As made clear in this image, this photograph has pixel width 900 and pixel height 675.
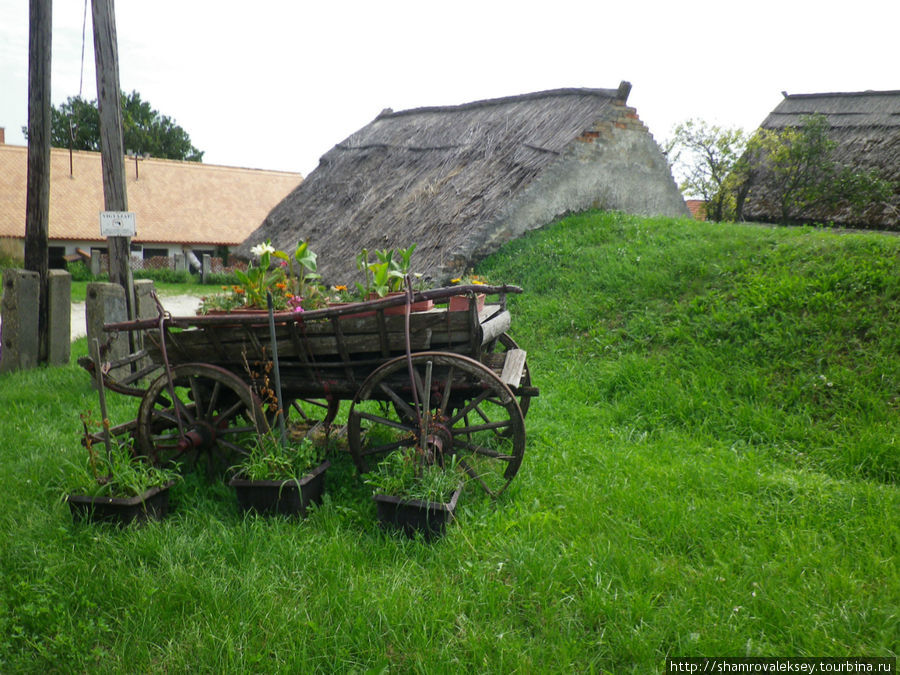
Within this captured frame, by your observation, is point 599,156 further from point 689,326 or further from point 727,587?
point 727,587

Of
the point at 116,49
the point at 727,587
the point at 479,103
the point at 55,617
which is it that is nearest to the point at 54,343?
the point at 116,49

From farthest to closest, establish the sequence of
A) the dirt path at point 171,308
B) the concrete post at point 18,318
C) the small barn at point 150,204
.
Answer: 1. the small barn at point 150,204
2. the dirt path at point 171,308
3. the concrete post at point 18,318

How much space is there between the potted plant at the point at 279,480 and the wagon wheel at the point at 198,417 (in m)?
0.19

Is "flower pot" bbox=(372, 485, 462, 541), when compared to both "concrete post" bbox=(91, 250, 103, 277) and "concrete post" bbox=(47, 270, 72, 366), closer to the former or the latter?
"concrete post" bbox=(47, 270, 72, 366)

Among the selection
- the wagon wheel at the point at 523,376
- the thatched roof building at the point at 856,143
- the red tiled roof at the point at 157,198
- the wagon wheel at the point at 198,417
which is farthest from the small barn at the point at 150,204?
the wagon wheel at the point at 523,376

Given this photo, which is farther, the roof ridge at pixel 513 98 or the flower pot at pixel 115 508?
the roof ridge at pixel 513 98

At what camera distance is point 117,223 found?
5.96 metres

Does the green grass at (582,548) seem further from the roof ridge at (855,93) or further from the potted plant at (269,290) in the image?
the roof ridge at (855,93)

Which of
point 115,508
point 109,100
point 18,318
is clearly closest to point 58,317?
point 18,318

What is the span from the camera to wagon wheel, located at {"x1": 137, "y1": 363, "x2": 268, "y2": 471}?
3.35m

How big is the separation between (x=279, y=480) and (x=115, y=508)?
32.7 inches

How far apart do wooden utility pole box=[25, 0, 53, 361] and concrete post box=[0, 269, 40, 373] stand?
0.53 feet

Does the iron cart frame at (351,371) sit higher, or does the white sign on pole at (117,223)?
the white sign on pole at (117,223)

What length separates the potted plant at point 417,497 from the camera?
277cm
